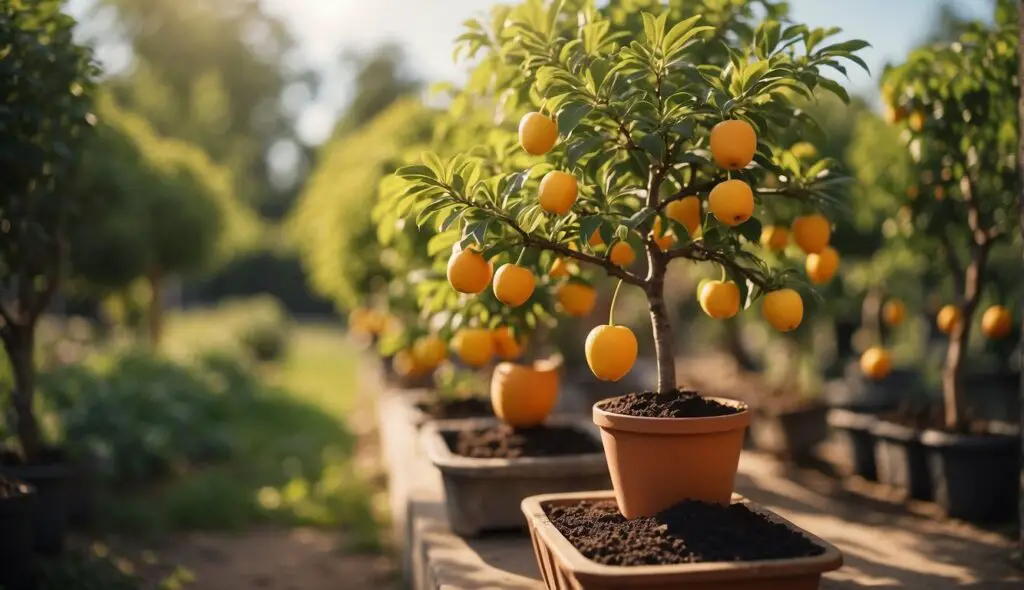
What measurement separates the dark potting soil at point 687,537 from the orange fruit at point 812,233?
93cm

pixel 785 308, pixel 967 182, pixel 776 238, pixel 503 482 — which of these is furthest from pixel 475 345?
pixel 967 182

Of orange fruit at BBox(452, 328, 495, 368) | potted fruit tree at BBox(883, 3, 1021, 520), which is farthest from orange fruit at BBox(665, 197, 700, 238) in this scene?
potted fruit tree at BBox(883, 3, 1021, 520)

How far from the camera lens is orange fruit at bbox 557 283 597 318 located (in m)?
3.06

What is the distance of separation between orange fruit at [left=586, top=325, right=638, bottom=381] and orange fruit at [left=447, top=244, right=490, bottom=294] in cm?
35

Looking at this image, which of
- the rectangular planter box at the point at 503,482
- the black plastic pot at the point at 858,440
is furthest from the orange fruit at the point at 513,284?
the black plastic pot at the point at 858,440

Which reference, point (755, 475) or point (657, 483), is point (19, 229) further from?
point (755, 475)

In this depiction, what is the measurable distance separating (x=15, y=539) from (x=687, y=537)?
8.65 feet

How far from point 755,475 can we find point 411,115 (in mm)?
4051

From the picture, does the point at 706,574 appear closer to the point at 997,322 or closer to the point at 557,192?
the point at 557,192

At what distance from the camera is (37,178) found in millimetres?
3910

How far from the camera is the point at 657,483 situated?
97.3 inches

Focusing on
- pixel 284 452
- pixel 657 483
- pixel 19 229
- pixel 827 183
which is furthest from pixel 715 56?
pixel 284 452

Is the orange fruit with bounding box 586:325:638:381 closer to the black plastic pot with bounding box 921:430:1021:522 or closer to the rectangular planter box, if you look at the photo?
the rectangular planter box

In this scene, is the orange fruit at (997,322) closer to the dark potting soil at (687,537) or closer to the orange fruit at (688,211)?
the orange fruit at (688,211)
